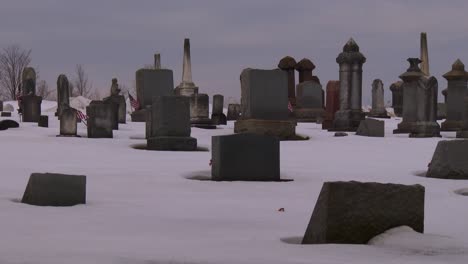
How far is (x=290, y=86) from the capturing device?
3509cm

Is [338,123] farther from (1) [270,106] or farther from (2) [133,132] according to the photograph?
(2) [133,132]

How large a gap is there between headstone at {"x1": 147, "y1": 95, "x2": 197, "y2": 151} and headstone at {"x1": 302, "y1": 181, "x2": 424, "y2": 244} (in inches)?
383

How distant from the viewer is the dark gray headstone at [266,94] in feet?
59.8

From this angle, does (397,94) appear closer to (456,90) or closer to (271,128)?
(456,90)

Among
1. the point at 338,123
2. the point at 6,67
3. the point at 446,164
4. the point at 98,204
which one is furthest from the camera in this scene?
the point at 6,67

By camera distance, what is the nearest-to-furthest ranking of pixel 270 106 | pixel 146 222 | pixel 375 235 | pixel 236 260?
pixel 236 260
pixel 375 235
pixel 146 222
pixel 270 106

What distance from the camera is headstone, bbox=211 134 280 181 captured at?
30.5 feet

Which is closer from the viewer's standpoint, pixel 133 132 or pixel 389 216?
pixel 389 216

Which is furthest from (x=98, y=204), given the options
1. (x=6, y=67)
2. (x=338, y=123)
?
(x=6, y=67)

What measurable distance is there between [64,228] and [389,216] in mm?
2308

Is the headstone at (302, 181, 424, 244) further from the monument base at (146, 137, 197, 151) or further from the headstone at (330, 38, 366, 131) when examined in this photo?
the headstone at (330, 38, 366, 131)

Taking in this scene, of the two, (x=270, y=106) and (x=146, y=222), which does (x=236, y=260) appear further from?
(x=270, y=106)

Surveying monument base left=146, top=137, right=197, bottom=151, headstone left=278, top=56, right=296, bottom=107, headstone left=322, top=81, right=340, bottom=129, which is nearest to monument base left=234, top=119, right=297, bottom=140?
monument base left=146, top=137, right=197, bottom=151

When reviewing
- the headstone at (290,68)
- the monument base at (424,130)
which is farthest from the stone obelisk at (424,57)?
the monument base at (424,130)
